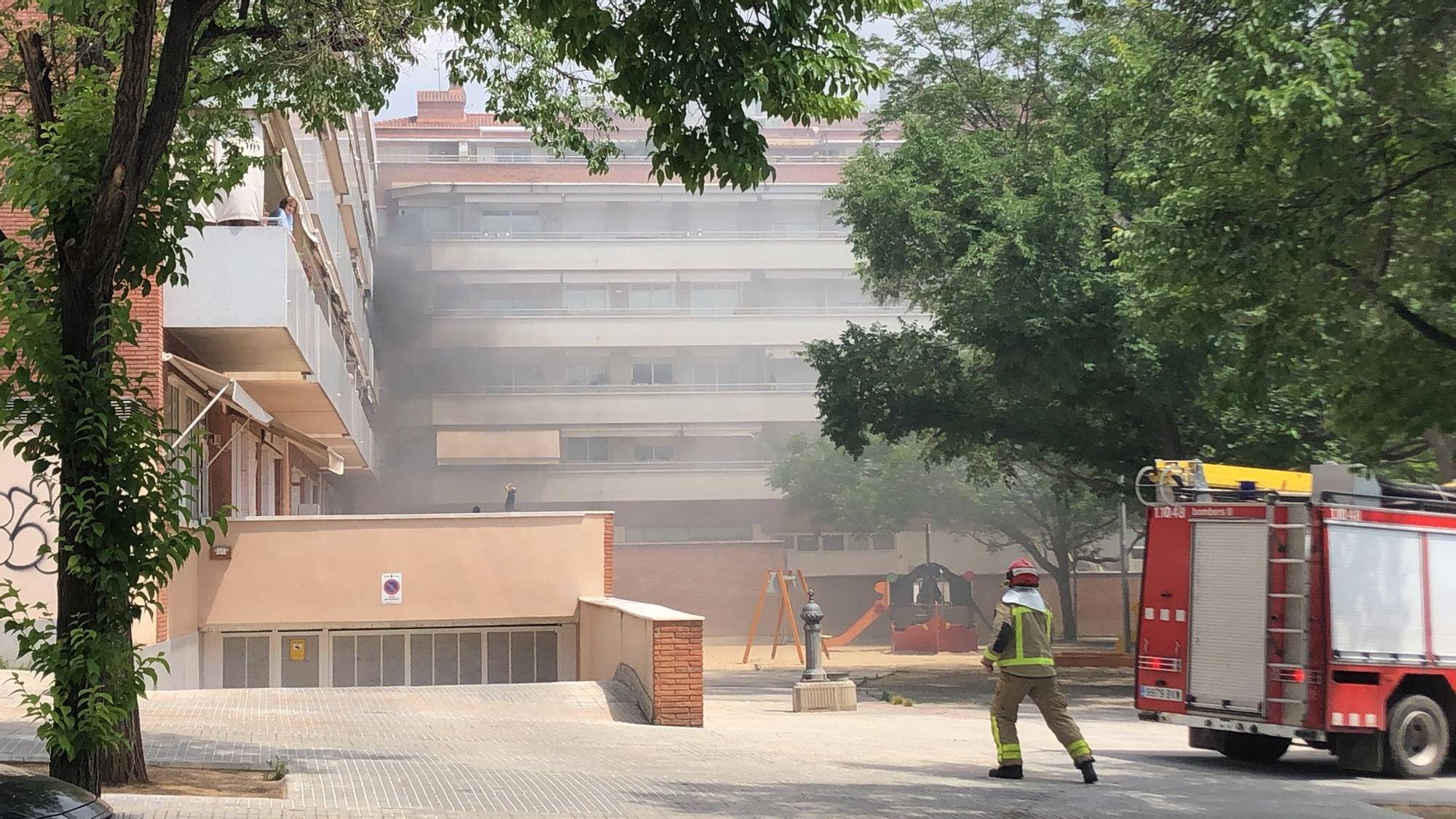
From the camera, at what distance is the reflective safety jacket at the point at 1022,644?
11.7 metres

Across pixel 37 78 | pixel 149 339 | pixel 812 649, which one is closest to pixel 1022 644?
pixel 37 78

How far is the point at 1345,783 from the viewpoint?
13.2 meters

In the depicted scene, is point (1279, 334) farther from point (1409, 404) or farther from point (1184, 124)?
point (1184, 124)

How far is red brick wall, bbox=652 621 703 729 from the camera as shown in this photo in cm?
1595

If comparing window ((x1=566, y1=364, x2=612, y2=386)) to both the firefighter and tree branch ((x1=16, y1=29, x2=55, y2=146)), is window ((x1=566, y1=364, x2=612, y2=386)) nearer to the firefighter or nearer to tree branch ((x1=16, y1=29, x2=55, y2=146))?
the firefighter

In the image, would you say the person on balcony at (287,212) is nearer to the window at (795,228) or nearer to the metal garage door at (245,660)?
the metal garage door at (245,660)

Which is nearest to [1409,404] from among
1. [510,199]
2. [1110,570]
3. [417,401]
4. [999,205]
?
[999,205]

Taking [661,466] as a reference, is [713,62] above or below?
above

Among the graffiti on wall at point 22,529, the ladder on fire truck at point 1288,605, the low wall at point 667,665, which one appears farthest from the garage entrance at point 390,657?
the ladder on fire truck at point 1288,605

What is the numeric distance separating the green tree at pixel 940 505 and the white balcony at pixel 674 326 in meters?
6.12

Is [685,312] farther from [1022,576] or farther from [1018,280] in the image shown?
[1022,576]

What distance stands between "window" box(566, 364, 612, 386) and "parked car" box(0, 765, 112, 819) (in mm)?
67692

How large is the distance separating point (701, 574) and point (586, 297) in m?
18.2

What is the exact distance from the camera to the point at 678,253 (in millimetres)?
74312
